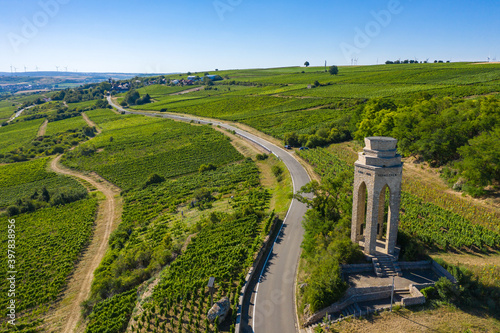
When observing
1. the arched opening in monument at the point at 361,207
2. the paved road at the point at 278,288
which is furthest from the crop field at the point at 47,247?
the arched opening in monument at the point at 361,207

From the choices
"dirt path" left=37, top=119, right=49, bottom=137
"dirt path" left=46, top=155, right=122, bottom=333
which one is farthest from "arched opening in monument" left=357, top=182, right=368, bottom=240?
"dirt path" left=37, top=119, right=49, bottom=137

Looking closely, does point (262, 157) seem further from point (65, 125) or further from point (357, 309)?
point (65, 125)

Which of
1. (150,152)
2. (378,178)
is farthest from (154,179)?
(378,178)

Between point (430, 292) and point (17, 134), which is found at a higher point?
point (430, 292)

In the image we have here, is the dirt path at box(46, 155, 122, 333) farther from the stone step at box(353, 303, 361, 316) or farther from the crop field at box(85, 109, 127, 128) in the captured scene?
the crop field at box(85, 109, 127, 128)

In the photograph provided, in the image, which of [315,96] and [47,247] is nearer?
[47,247]

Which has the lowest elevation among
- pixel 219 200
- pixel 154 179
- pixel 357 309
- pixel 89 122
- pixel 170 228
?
pixel 170 228

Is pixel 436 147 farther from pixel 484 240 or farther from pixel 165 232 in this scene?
→ pixel 165 232

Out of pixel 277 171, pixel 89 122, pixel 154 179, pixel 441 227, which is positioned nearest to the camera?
pixel 441 227
